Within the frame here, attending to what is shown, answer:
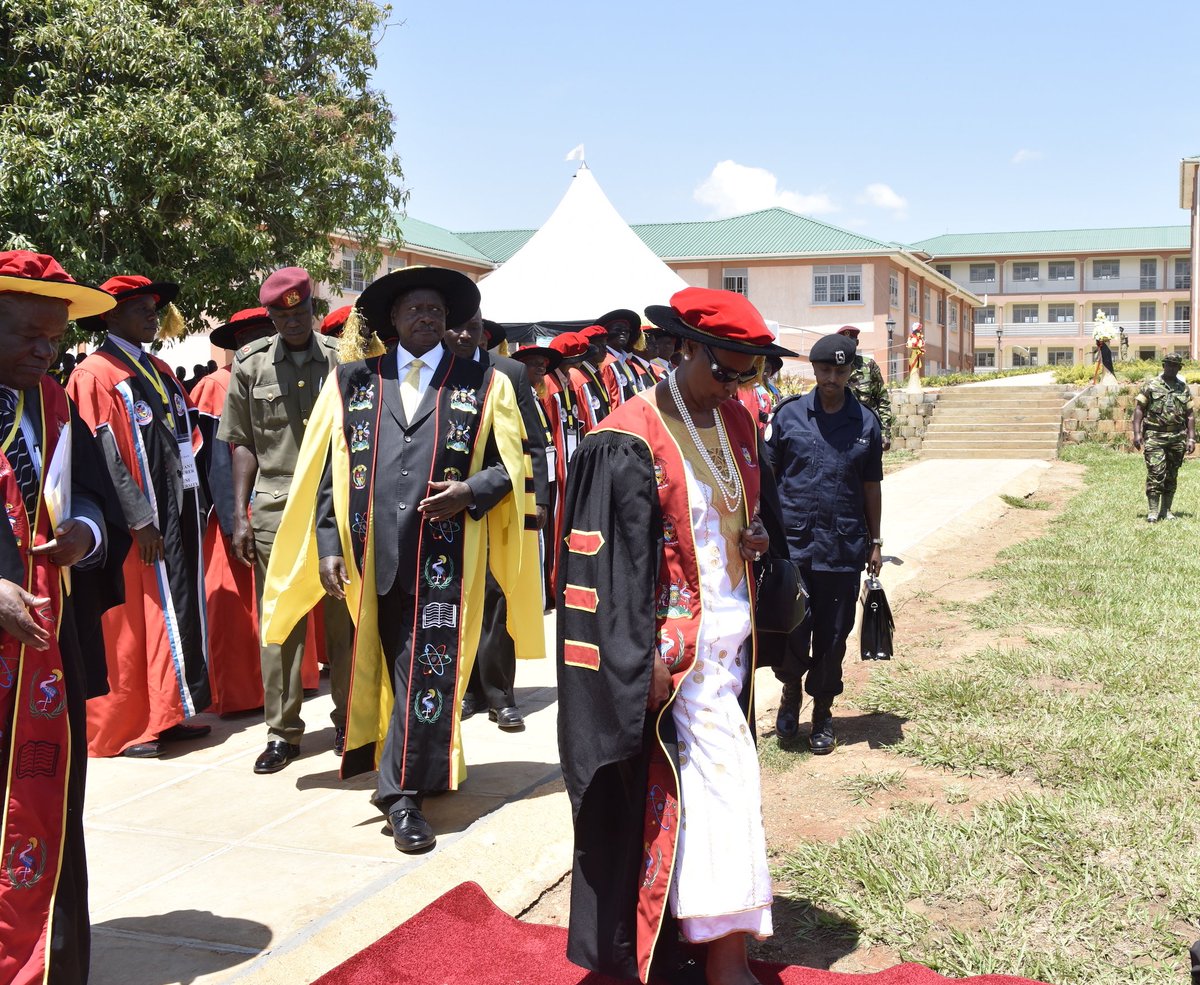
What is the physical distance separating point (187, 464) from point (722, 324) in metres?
3.80

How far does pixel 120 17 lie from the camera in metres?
14.9

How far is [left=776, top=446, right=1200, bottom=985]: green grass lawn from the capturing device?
3.74 meters

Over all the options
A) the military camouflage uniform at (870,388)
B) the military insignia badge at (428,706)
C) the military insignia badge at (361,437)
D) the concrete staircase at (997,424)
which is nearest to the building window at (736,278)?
the concrete staircase at (997,424)

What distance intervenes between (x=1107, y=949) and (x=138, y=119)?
1432 centimetres

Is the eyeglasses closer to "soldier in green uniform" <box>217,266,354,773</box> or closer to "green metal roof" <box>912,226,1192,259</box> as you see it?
"soldier in green uniform" <box>217,266,354,773</box>

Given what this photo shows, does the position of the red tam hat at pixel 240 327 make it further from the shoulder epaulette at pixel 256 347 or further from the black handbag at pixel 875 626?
the black handbag at pixel 875 626

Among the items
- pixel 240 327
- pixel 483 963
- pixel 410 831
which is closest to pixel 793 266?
pixel 240 327

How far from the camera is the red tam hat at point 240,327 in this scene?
6754 mm

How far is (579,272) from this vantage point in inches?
666

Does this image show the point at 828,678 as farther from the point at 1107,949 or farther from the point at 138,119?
the point at 138,119

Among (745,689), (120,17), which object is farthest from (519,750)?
(120,17)

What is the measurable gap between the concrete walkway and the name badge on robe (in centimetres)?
132

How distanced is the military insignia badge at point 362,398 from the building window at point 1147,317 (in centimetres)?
6634

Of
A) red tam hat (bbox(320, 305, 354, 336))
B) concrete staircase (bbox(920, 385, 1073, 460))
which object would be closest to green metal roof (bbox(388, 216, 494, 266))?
concrete staircase (bbox(920, 385, 1073, 460))
